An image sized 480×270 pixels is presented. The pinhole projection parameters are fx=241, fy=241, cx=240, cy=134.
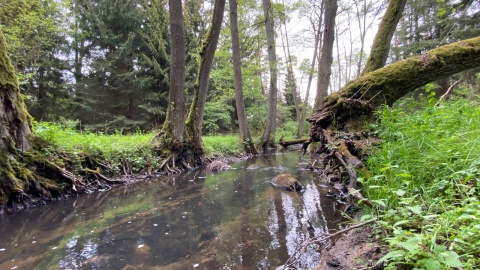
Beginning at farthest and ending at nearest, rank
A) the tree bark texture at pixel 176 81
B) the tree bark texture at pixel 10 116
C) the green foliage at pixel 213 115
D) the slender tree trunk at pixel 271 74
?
the green foliage at pixel 213 115 → the slender tree trunk at pixel 271 74 → the tree bark texture at pixel 176 81 → the tree bark texture at pixel 10 116

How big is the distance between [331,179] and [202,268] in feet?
9.20

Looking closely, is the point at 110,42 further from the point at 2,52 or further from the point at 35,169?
the point at 35,169

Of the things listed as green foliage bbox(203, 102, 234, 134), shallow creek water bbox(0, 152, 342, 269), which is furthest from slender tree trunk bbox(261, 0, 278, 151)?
shallow creek water bbox(0, 152, 342, 269)

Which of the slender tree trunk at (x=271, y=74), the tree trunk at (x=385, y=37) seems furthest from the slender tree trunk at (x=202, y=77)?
the tree trunk at (x=385, y=37)

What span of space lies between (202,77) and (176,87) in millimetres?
1084

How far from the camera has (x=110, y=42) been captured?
1458 cm

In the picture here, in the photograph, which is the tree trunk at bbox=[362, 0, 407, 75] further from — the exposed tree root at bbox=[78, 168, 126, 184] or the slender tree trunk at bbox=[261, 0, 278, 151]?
the slender tree trunk at bbox=[261, 0, 278, 151]

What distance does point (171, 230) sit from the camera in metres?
2.97

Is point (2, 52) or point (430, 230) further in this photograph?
point (2, 52)

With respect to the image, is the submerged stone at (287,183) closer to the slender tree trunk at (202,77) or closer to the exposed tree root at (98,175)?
the exposed tree root at (98,175)

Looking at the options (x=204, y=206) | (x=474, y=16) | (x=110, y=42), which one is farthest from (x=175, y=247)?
(x=110, y=42)

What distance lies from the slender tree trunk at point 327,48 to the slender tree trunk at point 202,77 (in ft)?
11.2

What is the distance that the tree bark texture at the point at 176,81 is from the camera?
7.08m

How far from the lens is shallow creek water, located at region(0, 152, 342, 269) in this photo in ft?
7.47
